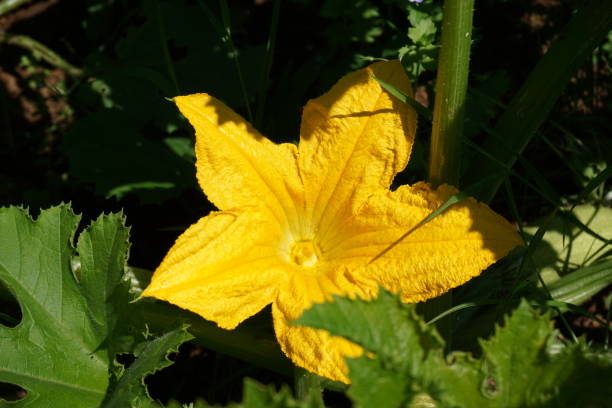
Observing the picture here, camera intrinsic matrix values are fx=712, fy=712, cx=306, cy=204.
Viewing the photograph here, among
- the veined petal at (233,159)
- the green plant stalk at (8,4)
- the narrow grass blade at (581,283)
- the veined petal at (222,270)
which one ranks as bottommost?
the narrow grass blade at (581,283)

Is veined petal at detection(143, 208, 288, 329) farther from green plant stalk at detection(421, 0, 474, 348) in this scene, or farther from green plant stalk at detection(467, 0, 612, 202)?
green plant stalk at detection(467, 0, 612, 202)

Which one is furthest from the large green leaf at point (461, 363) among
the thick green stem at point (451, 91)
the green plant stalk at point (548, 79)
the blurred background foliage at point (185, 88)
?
the blurred background foliage at point (185, 88)

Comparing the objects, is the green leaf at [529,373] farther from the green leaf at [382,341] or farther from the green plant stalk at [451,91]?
the green plant stalk at [451,91]

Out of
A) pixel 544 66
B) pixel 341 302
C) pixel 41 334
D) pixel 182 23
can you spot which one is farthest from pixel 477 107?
pixel 41 334

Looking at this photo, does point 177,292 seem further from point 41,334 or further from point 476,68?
point 476,68

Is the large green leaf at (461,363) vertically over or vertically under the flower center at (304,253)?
over

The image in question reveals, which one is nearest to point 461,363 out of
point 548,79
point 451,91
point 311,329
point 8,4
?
point 311,329
